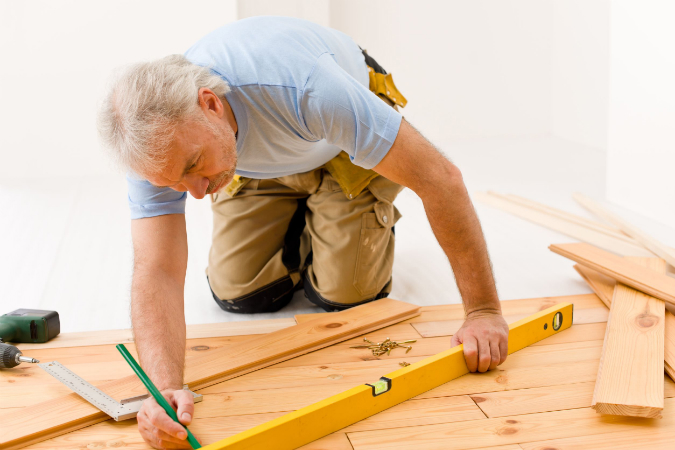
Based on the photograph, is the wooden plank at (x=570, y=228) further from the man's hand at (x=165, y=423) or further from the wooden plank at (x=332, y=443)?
the man's hand at (x=165, y=423)

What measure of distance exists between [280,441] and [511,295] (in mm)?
1500

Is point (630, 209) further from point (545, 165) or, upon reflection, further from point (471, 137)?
point (471, 137)

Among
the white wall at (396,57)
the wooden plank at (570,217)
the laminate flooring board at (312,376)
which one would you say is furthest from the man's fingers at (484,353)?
the white wall at (396,57)

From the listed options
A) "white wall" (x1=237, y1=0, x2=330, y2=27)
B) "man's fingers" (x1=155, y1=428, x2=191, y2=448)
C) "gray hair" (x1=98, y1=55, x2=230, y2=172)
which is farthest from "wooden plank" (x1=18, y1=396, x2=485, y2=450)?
"white wall" (x1=237, y1=0, x2=330, y2=27)

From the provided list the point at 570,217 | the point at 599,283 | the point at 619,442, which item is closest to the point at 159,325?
the point at 619,442

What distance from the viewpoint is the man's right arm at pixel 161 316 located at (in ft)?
4.87

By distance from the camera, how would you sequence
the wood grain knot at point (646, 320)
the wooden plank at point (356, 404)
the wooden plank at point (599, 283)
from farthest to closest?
the wooden plank at point (599, 283) → the wood grain knot at point (646, 320) → the wooden plank at point (356, 404)

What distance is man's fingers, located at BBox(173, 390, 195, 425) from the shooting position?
1.48m

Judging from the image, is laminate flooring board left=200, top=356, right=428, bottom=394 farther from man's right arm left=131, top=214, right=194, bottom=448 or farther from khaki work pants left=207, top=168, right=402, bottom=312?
khaki work pants left=207, top=168, right=402, bottom=312

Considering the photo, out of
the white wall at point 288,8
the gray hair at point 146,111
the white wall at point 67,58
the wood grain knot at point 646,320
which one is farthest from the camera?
the white wall at point 288,8

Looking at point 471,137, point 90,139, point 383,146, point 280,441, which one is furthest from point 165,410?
point 471,137

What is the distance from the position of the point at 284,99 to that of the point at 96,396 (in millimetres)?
972

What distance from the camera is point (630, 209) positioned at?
3947 millimetres

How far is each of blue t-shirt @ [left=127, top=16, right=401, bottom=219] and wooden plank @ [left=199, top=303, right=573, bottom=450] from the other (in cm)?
60
